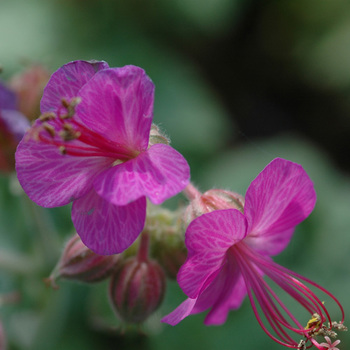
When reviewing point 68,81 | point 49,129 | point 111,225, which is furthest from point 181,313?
point 68,81

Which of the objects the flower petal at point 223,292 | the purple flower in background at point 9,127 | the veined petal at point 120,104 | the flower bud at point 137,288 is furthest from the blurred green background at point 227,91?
the veined petal at point 120,104

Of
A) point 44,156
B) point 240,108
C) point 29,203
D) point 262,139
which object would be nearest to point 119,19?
point 240,108

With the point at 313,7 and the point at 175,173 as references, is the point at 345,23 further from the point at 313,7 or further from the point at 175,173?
the point at 175,173

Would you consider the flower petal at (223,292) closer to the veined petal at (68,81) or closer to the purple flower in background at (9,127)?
the veined petal at (68,81)

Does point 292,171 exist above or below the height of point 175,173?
above

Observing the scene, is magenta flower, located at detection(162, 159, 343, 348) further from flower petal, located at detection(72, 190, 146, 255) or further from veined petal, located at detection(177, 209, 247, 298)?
flower petal, located at detection(72, 190, 146, 255)

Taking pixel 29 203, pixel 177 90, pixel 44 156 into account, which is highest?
pixel 44 156

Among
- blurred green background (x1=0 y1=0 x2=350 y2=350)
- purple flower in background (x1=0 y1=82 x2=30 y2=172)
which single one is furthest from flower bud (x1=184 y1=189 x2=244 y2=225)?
blurred green background (x1=0 y1=0 x2=350 y2=350)
